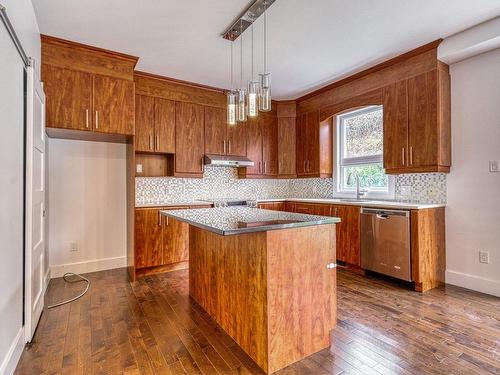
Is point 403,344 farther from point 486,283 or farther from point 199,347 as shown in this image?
point 486,283

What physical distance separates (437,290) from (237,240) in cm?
251

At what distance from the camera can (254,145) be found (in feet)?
16.3

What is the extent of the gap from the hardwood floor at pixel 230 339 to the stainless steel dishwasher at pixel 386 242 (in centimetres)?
27

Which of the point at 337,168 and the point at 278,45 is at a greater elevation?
the point at 278,45

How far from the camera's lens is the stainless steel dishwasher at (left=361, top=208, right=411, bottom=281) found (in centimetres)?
309

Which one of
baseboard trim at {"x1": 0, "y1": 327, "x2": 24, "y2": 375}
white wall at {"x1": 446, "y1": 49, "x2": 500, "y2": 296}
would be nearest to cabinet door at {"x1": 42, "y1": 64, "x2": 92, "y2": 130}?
baseboard trim at {"x1": 0, "y1": 327, "x2": 24, "y2": 375}

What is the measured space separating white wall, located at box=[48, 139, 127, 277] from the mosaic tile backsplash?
1.25 feet

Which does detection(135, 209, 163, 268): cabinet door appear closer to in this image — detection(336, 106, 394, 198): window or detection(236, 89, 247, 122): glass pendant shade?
detection(236, 89, 247, 122): glass pendant shade

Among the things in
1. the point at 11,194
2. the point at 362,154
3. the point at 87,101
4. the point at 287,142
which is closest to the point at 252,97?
the point at 11,194

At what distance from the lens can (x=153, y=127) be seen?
13.1 feet

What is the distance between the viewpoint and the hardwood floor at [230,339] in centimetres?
178

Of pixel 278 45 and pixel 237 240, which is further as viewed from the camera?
pixel 278 45

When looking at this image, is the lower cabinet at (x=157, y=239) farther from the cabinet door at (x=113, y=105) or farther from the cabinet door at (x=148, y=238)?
the cabinet door at (x=113, y=105)

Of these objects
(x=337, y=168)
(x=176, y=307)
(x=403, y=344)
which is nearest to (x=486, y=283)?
(x=403, y=344)
